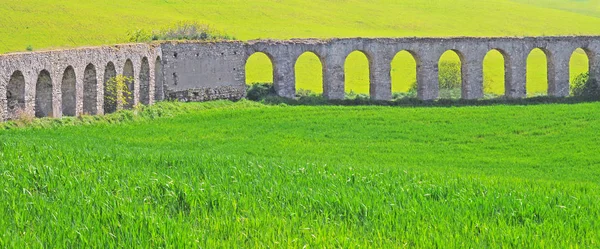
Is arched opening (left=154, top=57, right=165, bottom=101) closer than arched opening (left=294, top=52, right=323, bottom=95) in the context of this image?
Yes

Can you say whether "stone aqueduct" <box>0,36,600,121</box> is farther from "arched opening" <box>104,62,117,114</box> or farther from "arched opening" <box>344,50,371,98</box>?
"arched opening" <box>344,50,371,98</box>

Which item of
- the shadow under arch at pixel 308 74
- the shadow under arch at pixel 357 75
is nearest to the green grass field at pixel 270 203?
the shadow under arch at pixel 308 74

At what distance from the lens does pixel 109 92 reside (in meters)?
28.3

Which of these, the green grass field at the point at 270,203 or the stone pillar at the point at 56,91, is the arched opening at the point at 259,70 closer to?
the stone pillar at the point at 56,91

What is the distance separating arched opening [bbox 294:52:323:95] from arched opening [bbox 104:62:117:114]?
16764mm

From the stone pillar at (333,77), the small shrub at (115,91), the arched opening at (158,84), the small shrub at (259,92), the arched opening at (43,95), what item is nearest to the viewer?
the arched opening at (43,95)

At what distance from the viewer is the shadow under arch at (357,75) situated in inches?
1852

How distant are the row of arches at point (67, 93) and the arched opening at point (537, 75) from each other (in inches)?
957

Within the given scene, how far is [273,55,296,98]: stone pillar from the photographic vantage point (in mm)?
35750

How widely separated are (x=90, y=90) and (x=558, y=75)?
20418 millimetres

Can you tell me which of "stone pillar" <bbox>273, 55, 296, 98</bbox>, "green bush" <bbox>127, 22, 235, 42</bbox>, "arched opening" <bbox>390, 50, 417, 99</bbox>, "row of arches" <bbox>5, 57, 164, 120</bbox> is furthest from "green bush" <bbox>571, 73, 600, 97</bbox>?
"row of arches" <bbox>5, 57, 164, 120</bbox>

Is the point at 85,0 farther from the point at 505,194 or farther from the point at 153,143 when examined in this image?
the point at 505,194

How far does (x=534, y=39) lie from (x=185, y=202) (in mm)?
30774

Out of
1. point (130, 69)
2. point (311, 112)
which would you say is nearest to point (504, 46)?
point (311, 112)
